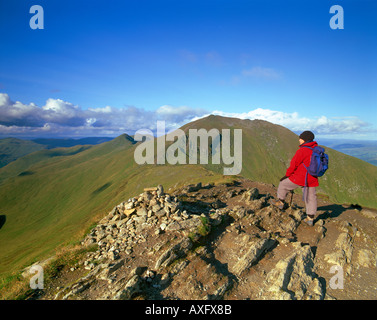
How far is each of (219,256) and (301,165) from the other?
707cm

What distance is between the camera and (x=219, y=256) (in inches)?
404

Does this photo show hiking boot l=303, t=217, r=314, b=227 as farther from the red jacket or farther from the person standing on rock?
the red jacket

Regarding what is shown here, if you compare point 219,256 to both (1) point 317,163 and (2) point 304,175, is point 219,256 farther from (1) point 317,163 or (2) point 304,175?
(1) point 317,163

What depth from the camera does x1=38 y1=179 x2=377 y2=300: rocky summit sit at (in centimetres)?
830

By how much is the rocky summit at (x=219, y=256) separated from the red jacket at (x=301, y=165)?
296cm

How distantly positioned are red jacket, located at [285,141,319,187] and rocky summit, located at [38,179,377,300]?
296 centimetres

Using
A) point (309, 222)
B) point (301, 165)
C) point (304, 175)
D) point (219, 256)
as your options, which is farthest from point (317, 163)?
point (219, 256)

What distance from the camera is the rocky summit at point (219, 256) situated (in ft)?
27.2

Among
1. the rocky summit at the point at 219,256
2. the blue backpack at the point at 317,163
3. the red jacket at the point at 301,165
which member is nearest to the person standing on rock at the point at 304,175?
the red jacket at the point at 301,165

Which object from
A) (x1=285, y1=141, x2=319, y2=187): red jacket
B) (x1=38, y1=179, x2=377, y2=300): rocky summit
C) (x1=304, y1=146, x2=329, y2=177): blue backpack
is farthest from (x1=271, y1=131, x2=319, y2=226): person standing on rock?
(x1=38, y1=179, x2=377, y2=300): rocky summit

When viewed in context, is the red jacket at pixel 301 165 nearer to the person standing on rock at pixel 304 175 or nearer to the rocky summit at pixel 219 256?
the person standing on rock at pixel 304 175
